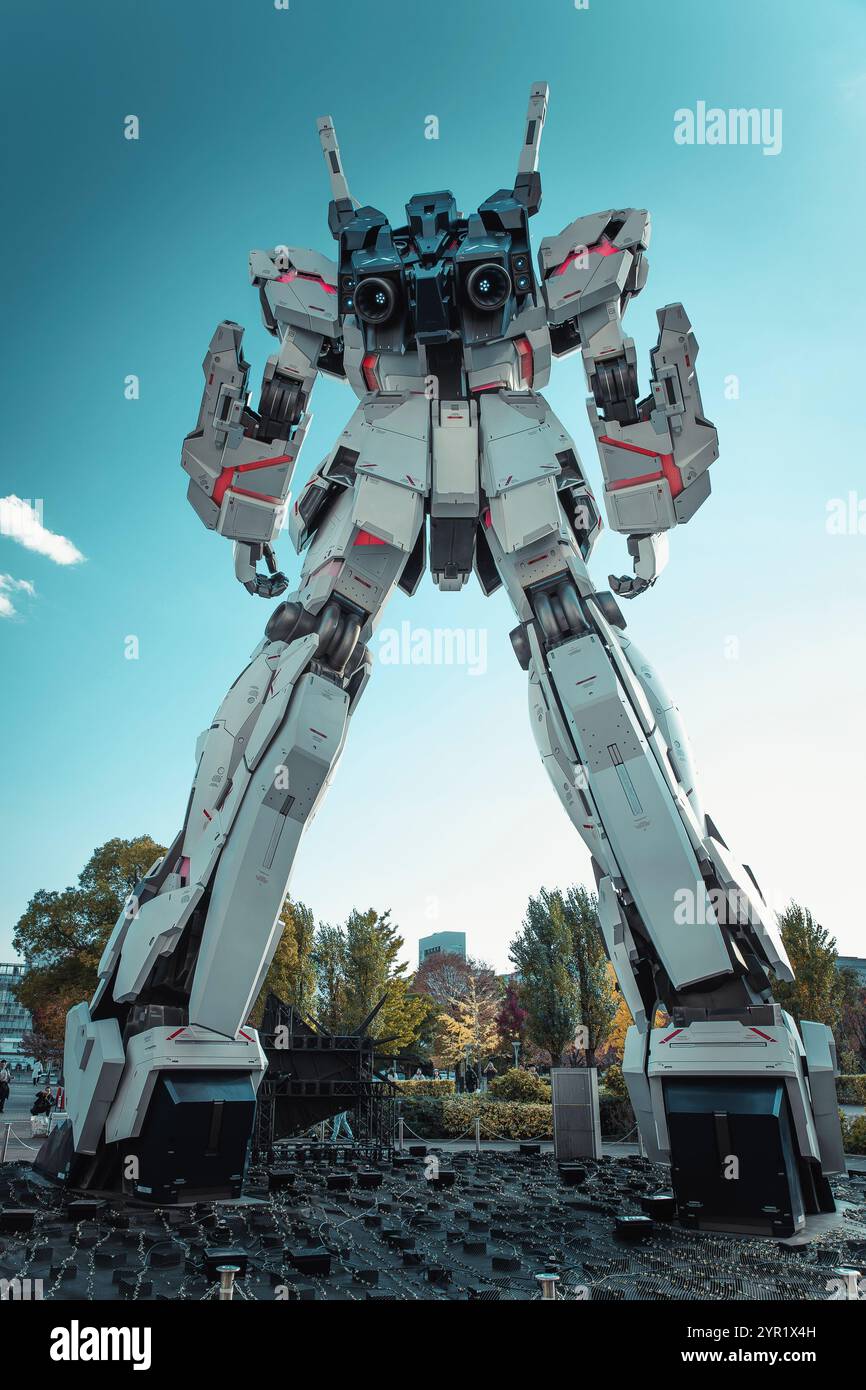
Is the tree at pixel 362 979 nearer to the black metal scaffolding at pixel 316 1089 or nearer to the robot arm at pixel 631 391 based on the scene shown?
the black metal scaffolding at pixel 316 1089

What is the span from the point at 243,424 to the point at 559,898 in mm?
19475

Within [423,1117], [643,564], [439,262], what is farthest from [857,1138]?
[439,262]

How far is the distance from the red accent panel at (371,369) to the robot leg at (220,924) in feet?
3.85

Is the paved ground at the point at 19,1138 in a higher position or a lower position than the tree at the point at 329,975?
lower

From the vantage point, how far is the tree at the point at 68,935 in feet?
77.3

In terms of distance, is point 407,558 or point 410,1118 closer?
point 407,558

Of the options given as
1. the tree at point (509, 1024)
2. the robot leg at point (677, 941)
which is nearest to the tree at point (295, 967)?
the tree at point (509, 1024)

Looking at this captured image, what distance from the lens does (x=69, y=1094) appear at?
7.58 meters

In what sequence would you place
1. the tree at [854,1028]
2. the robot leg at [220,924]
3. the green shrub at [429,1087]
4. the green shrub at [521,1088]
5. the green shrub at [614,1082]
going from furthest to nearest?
the tree at [854,1028], the green shrub at [429,1087], the green shrub at [521,1088], the green shrub at [614,1082], the robot leg at [220,924]

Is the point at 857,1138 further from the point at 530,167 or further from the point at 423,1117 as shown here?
the point at 530,167

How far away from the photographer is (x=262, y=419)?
8133 mm

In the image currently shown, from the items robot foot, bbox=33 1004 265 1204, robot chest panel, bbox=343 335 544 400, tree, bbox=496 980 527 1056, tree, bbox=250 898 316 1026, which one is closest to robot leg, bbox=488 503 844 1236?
robot chest panel, bbox=343 335 544 400
